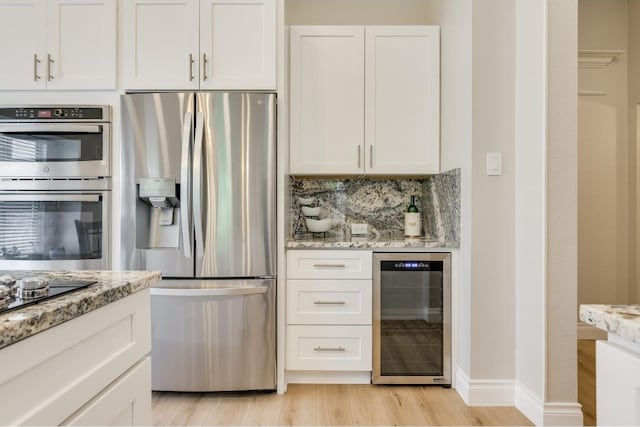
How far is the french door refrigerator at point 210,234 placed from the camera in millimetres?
2070

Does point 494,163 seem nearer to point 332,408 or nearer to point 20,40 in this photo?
point 332,408

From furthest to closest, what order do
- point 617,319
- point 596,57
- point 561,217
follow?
point 596,57
point 561,217
point 617,319

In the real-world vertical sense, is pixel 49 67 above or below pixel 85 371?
above

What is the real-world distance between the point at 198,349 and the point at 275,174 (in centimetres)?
107

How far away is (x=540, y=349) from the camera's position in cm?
184

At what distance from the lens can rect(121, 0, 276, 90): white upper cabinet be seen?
2.15 metres

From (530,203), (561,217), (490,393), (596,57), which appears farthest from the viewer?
(596,57)

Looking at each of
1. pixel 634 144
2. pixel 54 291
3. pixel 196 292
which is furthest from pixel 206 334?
pixel 634 144

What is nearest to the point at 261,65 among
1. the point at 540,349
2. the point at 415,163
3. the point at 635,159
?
the point at 415,163

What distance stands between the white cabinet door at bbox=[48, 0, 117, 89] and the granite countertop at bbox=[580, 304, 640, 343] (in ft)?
8.02

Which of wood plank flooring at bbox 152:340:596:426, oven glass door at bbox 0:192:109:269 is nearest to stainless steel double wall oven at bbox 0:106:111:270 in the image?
oven glass door at bbox 0:192:109:269

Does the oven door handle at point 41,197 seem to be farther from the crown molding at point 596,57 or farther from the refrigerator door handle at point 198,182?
the crown molding at point 596,57

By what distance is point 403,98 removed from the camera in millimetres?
2490

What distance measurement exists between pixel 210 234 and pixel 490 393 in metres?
1.77
